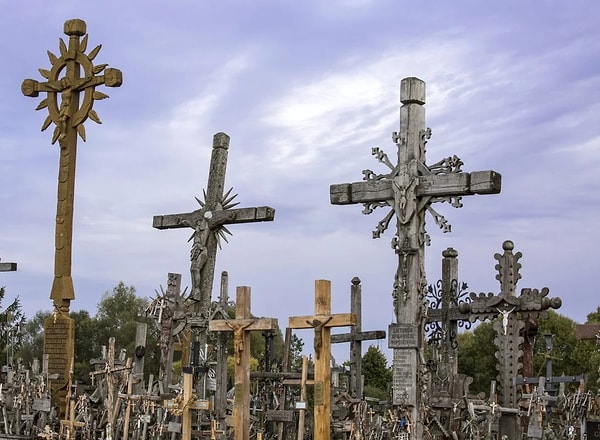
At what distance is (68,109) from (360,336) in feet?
24.2

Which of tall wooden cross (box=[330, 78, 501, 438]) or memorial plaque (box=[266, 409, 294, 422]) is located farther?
memorial plaque (box=[266, 409, 294, 422])

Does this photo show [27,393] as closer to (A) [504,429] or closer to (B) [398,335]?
(B) [398,335]

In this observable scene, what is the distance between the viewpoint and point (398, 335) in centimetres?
1648

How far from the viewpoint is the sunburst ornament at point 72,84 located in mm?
A: 19688

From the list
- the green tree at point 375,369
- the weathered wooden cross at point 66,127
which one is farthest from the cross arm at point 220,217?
the green tree at point 375,369

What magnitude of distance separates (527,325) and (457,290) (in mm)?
2215

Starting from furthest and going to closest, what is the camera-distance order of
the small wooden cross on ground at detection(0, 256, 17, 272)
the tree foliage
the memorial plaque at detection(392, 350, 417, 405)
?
the tree foliage
the small wooden cross on ground at detection(0, 256, 17, 272)
the memorial plaque at detection(392, 350, 417, 405)

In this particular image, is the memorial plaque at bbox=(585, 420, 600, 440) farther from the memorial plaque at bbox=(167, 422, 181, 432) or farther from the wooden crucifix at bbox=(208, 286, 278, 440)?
the memorial plaque at bbox=(167, 422, 181, 432)

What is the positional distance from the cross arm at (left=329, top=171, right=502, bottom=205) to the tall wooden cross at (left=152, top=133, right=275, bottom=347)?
3509mm

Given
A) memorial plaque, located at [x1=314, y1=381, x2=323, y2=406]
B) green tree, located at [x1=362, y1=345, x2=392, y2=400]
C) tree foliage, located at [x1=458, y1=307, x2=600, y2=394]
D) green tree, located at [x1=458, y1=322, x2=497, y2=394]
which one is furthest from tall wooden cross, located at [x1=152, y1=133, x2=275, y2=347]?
green tree, located at [x1=458, y1=322, x2=497, y2=394]

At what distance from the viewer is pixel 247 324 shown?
15547 millimetres

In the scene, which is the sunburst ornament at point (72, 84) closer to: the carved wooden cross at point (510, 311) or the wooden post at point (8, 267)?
the wooden post at point (8, 267)

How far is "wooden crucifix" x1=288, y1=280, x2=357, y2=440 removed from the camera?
14477mm

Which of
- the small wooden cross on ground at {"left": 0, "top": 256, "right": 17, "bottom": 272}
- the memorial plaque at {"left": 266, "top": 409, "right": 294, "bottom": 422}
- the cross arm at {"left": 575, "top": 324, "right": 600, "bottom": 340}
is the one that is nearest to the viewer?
the cross arm at {"left": 575, "top": 324, "right": 600, "bottom": 340}
